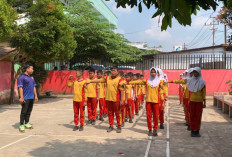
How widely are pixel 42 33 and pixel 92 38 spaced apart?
7.52 metres

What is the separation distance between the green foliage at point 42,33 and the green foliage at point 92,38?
6.02 m

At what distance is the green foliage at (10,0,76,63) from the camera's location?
35.5 ft

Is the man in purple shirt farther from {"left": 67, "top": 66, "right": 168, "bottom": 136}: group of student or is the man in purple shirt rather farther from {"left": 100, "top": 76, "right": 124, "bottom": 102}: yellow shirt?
{"left": 100, "top": 76, "right": 124, "bottom": 102}: yellow shirt

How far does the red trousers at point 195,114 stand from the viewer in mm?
6195

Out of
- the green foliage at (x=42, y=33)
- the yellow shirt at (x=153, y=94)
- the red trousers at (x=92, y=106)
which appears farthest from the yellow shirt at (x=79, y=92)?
the green foliage at (x=42, y=33)

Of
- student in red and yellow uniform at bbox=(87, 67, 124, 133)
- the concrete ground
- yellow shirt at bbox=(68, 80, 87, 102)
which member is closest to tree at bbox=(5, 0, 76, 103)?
the concrete ground

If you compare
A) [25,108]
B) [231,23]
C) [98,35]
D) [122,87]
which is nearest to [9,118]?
[25,108]

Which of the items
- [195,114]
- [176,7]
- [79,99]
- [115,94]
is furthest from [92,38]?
[176,7]

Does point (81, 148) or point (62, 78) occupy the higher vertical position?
point (62, 78)

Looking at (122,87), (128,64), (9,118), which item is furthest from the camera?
(128,64)

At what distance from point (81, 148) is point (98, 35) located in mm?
13949

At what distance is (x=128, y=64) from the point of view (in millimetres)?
19922

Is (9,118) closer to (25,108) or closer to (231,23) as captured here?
(25,108)

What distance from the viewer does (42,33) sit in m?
10.7
